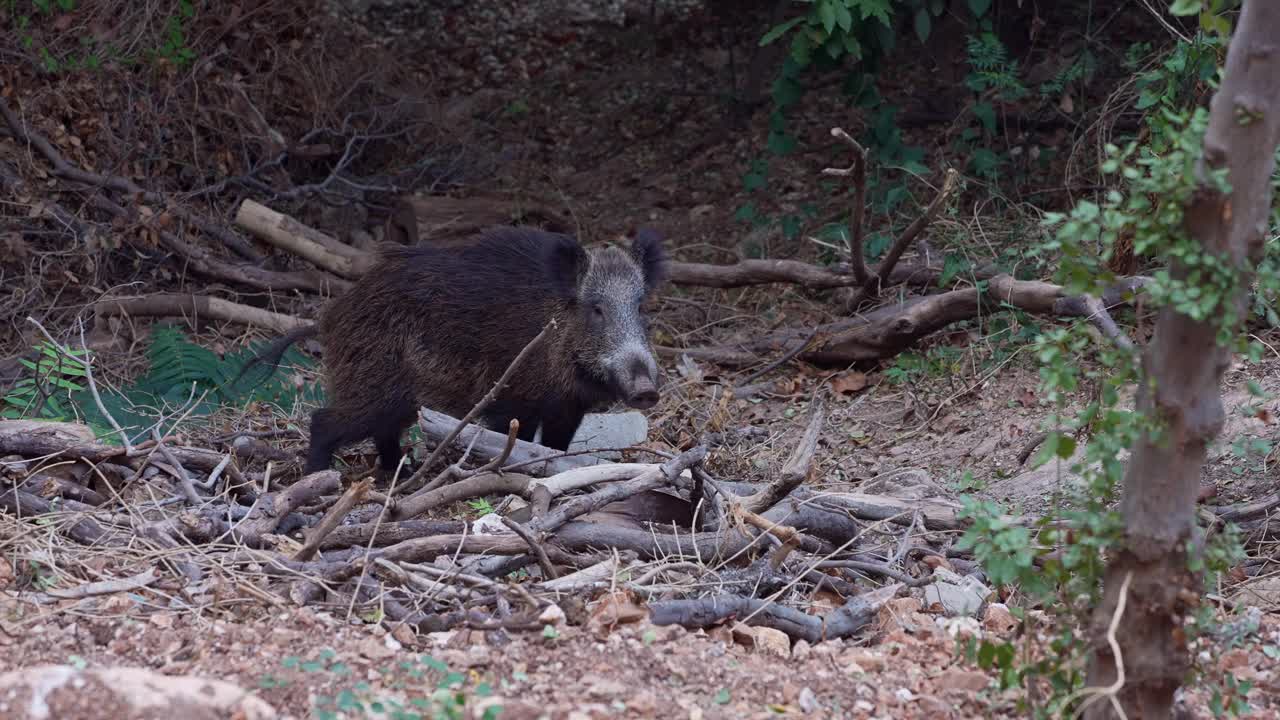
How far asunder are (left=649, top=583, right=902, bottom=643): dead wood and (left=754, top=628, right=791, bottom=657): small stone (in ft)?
0.28

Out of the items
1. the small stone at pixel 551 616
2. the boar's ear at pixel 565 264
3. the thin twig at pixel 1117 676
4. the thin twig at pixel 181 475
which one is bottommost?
the thin twig at pixel 181 475

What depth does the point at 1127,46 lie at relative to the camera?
829 cm

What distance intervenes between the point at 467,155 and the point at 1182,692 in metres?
7.07

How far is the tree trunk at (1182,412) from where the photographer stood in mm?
2158

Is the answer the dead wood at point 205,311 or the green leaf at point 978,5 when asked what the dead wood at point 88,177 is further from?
the green leaf at point 978,5

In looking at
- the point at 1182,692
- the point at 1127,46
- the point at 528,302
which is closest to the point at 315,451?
the point at 528,302

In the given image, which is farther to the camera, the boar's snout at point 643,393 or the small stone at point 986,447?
the small stone at point 986,447

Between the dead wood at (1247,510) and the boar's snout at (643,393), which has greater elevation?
the dead wood at (1247,510)

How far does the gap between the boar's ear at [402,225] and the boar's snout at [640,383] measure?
3.11 m

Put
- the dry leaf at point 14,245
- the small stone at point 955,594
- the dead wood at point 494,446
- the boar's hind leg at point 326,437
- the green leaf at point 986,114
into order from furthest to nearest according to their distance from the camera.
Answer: the green leaf at point 986,114
the dry leaf at point 14,245
the boar's hind leg at point 326,437
the dead wood at point 494,446
the small stone at point 955,594

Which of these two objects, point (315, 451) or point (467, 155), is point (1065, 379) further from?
point (467, 155)

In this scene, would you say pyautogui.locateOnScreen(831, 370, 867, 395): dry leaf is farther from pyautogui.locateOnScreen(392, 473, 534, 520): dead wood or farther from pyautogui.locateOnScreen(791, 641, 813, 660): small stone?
pyautogui.locateOnScreen(791, 641, 813, 660): small stone

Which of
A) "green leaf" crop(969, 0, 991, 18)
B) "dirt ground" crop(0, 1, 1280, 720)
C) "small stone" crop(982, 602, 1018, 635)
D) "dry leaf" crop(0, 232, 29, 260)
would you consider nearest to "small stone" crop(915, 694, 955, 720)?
"dirt ground" crop(0, 1, 1280, 720)

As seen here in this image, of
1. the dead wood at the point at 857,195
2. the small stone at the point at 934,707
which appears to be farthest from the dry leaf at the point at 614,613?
the dead wood at the point at 857,195
